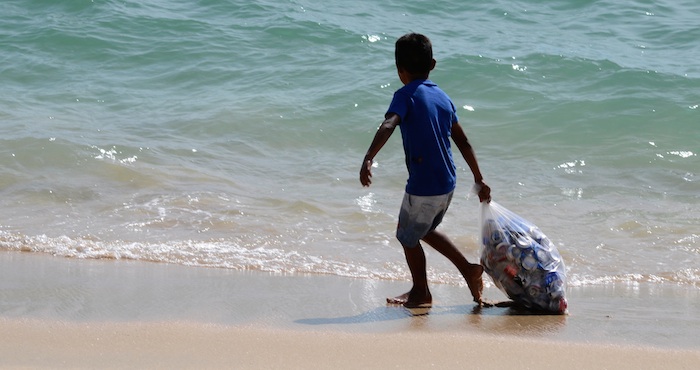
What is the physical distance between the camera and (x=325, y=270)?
5668 mm

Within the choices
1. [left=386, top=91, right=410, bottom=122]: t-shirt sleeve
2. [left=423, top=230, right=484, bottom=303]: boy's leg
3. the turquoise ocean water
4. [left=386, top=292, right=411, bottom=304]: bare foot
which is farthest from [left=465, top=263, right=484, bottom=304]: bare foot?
[left=386, top=91, right=410, bottom=122]: t-shirt sleeve

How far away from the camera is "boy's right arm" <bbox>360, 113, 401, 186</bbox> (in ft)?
14.1

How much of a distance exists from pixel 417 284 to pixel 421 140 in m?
0.76

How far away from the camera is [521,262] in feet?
15.5

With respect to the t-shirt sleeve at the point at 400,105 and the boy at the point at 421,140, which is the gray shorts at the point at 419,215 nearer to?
the boy at the point at 421,140

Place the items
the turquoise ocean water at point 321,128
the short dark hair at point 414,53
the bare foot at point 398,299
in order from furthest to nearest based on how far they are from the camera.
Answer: the turquoise ocean water at point 321,128
the bare foot at point 398,299
the short dark hair at point 414,53

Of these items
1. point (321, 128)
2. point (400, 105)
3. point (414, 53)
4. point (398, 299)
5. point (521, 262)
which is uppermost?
point (414, 53)

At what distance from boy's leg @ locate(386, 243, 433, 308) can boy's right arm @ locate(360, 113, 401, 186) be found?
2.09ft

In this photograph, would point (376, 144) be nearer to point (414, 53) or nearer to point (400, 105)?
point (400, 105)

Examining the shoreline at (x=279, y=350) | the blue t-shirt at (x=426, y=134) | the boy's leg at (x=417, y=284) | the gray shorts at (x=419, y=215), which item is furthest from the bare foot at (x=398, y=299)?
the shoreline at (x=279, y=350)

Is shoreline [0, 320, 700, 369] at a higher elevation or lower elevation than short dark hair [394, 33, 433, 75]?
lower

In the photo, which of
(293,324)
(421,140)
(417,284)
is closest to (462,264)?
(417,284)

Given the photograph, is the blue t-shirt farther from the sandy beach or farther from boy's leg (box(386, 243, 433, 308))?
the sandy beach

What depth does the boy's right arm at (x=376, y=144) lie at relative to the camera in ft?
14.1
